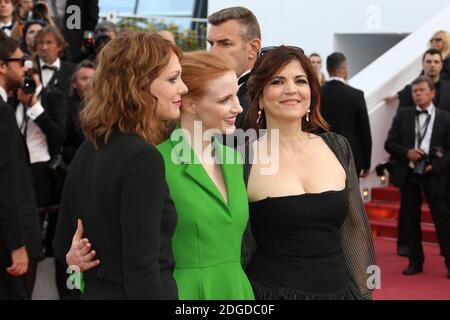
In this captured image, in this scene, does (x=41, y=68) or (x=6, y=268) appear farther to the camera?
(x=41, y=68)

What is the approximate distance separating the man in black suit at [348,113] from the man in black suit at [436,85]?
1.01 metres

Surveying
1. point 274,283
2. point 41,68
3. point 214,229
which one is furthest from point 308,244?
point 41,68

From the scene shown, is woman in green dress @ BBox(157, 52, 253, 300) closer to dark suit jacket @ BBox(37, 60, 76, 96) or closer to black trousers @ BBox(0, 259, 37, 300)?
black trousers @ BBox(0, 259, 37, 300)

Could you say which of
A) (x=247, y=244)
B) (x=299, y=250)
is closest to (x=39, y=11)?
(x=247, y=244)

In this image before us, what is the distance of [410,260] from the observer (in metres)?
8.53

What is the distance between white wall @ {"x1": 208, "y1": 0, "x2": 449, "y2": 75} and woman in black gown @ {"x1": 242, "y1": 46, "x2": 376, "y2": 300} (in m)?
10.6

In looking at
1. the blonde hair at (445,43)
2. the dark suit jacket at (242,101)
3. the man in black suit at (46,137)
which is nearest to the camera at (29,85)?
the man in black suit at (46,137)

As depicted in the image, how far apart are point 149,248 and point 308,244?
90cm

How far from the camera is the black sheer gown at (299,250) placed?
3.39 meters

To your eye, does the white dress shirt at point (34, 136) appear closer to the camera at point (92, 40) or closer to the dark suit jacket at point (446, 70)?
the camera at point (92, 40)

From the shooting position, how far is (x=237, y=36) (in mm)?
4289

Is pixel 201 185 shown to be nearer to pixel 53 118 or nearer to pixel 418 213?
pixel 53 118

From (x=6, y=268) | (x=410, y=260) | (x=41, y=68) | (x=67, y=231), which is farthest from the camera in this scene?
(x=410, y=260)
